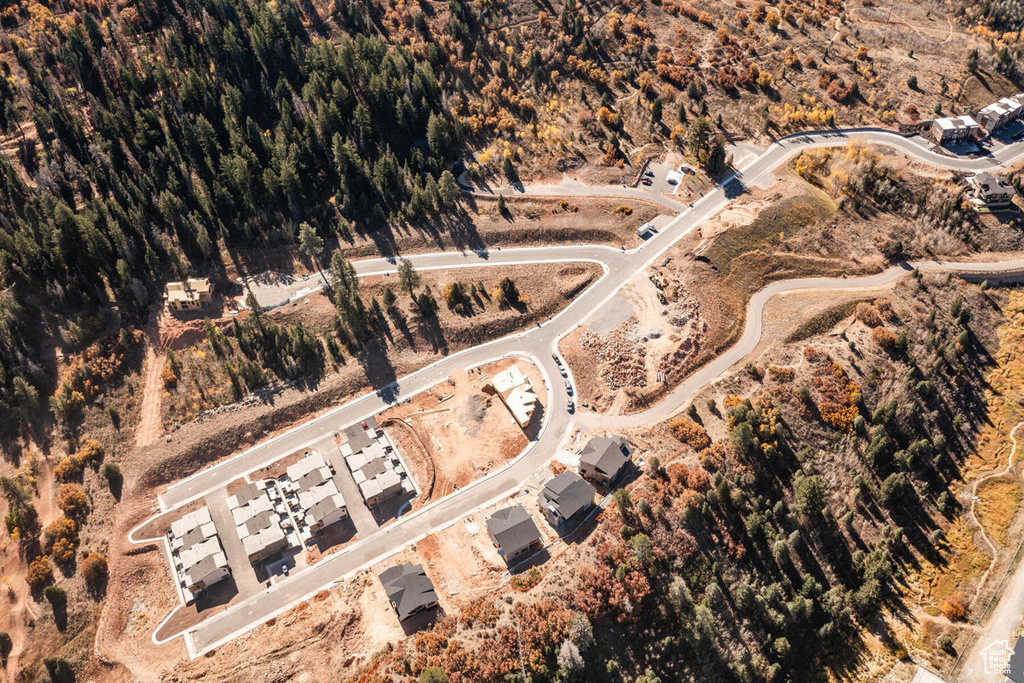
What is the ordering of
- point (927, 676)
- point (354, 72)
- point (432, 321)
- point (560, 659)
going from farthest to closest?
point (354, 72), point (432, 321), point (927, 676), point (560, 659)

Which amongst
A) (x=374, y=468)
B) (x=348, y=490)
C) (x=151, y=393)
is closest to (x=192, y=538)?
(x=348, y=490)

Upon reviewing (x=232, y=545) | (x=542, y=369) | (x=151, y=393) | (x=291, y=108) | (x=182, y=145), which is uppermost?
(x=291, y=108)

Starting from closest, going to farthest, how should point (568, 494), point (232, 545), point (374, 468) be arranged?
point (568, 494) → point (232, 545) → point (374, 468)

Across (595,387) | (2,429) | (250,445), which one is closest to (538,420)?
(595,387)

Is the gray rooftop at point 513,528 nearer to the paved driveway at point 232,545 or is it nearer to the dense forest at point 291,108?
the paved driveway at point 232,545

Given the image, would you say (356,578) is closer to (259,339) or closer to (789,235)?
(259,339)

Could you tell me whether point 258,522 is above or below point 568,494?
above

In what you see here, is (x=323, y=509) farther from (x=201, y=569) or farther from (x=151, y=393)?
(x=151, y=393)
